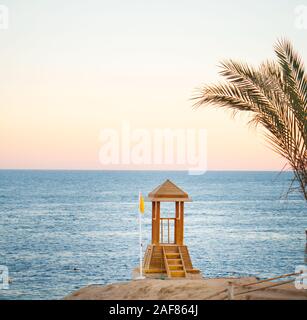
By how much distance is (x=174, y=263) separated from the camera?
47.8 feet

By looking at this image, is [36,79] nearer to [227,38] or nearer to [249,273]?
[227,38]

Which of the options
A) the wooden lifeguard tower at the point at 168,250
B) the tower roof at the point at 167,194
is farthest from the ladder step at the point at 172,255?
the tower roof at the point at 167,194

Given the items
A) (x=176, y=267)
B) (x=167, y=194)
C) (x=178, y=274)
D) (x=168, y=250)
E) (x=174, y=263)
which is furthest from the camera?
(x=167, y=194)

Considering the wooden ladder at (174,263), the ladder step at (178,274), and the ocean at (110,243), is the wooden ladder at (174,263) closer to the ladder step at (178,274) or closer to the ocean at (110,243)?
the ladder step at (178,274)

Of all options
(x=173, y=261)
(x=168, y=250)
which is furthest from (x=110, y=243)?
(x=173, y=261)

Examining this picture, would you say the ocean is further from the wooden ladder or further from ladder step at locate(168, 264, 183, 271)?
ladder step at locate(168, 264, 183, 271)

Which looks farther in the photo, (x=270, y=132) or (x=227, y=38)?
(x=227, y=38)

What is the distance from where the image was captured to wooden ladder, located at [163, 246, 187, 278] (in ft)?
45.6

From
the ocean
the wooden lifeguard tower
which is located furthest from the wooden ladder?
the ocean

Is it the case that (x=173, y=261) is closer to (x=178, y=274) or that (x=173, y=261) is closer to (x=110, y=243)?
(x=178, y=274)
